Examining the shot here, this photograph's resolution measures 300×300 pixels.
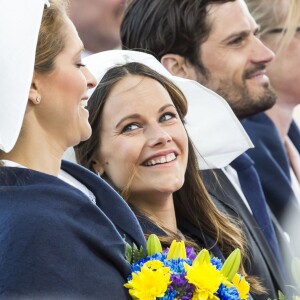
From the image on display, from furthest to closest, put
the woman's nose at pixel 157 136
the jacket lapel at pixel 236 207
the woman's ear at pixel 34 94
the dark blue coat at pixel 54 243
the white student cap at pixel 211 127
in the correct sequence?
1. the jacket lapel at pixel 236 207
2. the white student cap at pixel 211 127
3. the woman's nose at pixel 157 136
4. the woman's ear at pixel 34 94
5. the dark blue coat at pixel 54 243

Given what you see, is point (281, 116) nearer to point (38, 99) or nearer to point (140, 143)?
point (140, 143)

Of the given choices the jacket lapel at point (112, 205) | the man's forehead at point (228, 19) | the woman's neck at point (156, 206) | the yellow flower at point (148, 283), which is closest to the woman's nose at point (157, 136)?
the woman's neck at point (156, 206)

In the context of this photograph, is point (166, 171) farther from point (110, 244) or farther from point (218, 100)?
point (110, 244)

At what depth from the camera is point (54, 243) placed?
272cm

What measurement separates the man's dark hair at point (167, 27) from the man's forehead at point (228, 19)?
24 mm

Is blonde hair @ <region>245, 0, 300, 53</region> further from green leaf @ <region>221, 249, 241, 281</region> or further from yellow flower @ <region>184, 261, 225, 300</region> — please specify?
yellow flower @ <region>184, 261, 225, 300</region>

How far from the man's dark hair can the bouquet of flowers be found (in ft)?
5.25

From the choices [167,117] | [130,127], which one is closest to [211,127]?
[167,117]

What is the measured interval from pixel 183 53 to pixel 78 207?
2055 millimetres

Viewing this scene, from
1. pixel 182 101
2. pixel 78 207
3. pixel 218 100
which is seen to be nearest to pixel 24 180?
pixel 78 207

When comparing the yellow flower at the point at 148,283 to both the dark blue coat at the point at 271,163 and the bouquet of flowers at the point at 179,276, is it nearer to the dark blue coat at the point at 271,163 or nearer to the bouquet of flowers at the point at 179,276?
the bouquet of flowers at the point at 179,276

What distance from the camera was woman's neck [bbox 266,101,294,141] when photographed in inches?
217

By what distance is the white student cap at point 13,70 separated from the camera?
2684 millimetres

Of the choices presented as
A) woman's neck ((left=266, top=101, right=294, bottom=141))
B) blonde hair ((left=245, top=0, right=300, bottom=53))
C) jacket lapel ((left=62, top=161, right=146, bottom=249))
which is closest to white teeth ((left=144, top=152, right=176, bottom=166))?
jacket lapel ((left=62, top=161, right=146, bottom=249))
